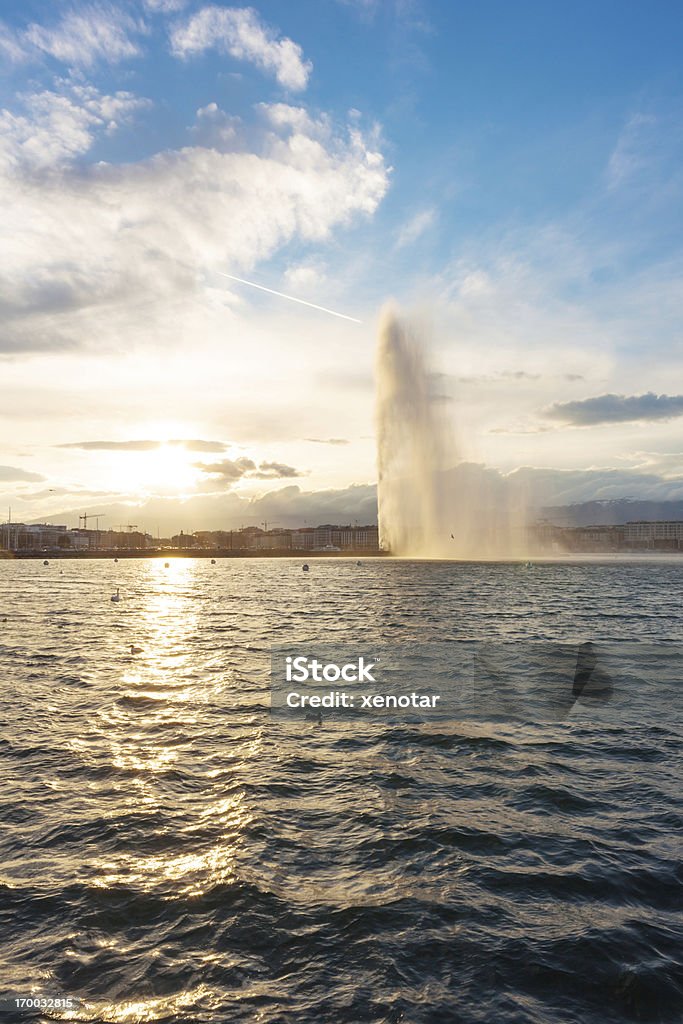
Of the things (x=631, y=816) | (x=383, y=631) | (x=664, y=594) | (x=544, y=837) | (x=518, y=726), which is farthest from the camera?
(x=664, y=594)

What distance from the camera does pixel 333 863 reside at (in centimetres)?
1034

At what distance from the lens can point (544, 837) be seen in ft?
37.4

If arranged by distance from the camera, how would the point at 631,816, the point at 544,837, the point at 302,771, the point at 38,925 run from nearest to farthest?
the point at 38,925
the point at 544,837
the point at 631,816
the point at 302,771

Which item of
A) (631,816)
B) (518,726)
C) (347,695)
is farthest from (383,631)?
(631,816)

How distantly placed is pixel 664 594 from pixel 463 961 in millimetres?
71321

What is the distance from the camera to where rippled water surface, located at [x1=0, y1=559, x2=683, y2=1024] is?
7.53m

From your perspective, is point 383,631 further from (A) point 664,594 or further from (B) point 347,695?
(A) point 664,594

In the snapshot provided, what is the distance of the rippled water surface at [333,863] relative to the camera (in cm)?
753

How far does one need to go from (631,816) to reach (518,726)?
612 cm

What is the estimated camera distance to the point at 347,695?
2233 cm

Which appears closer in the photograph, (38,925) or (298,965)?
(298,965)

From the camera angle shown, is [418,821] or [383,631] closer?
[418,821]

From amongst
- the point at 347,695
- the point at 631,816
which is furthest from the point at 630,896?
the point at 347,695

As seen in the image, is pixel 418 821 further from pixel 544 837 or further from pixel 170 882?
pixel 170 882
